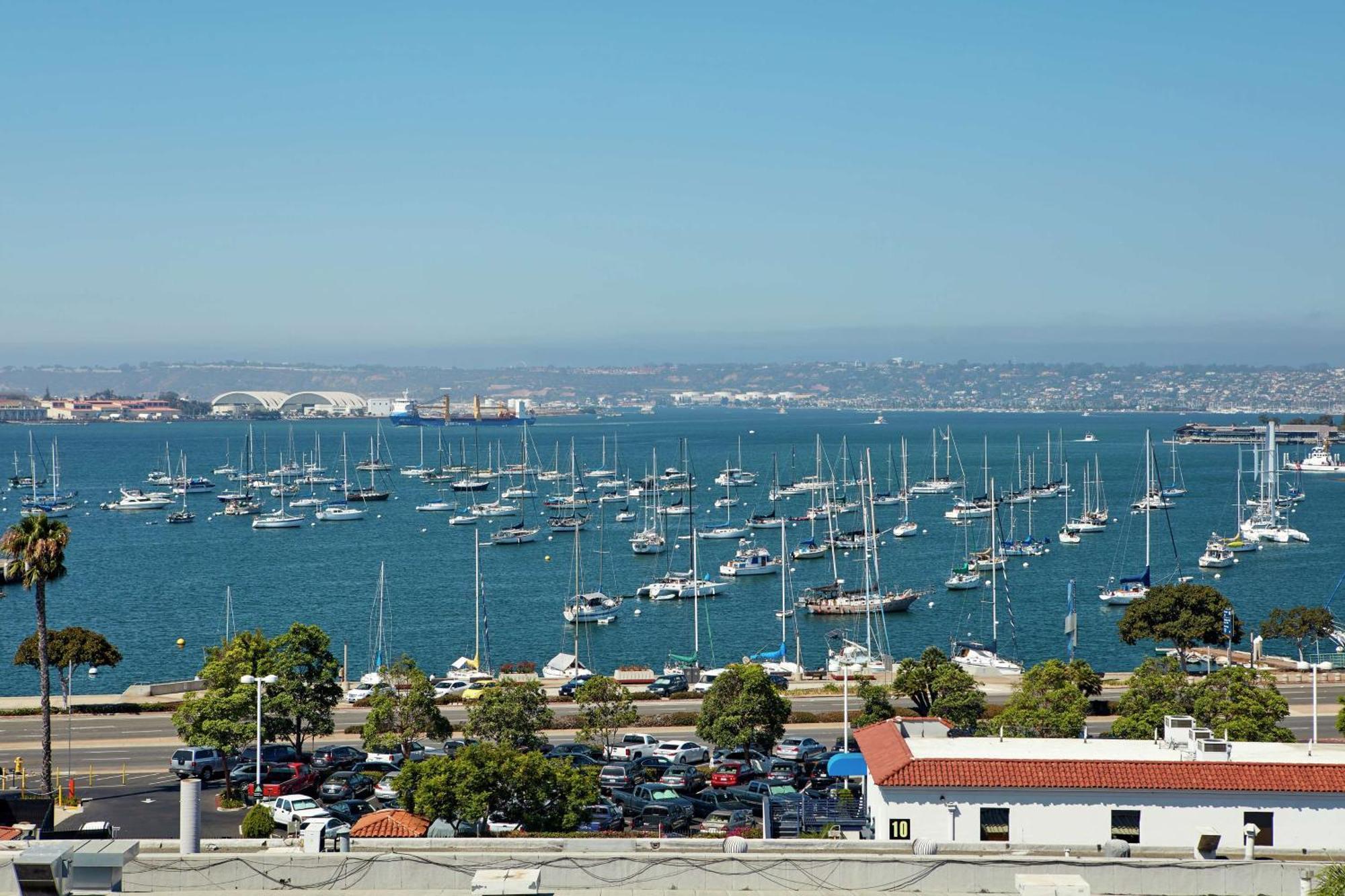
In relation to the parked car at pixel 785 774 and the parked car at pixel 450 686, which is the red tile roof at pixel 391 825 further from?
the parked car at pixel 450 686

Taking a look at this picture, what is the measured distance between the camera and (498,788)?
2830cm

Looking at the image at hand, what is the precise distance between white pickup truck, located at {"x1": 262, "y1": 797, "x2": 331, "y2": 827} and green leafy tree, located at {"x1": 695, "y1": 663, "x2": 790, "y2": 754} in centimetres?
1087

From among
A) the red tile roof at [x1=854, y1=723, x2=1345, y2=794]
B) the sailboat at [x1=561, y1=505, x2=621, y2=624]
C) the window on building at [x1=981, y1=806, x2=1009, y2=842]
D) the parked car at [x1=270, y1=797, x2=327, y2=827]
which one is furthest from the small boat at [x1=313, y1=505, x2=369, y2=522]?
the window on building at [x1=981, y1=806, x2=1009, y2=842]

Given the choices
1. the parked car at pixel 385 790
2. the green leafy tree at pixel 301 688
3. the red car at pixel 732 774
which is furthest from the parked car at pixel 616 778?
the green leafy tree at pixel 301 688

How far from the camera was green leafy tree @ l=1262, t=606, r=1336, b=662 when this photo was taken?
60.8 m

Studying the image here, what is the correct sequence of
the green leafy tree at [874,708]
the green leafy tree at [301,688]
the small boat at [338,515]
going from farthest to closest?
the small boat at [338,515] < the green leafy tree at [874,708] < the green leafy tree at [301,688]

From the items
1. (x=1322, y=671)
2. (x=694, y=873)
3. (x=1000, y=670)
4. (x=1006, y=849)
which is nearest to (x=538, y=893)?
(x=694, y=873)

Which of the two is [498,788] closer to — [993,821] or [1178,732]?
[993,821]

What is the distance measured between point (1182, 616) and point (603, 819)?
3247 centimetres

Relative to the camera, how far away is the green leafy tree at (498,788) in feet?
90.8

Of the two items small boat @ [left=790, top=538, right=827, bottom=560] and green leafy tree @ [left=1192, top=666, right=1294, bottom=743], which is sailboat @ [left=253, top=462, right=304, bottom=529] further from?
green leafy tree @ [left=1192, top=666, right=1294, bottom=743]

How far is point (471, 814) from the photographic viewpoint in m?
27.5

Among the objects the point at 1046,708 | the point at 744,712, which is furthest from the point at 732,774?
the point at 1046,708

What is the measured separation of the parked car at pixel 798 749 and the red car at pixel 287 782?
12.3 meters
